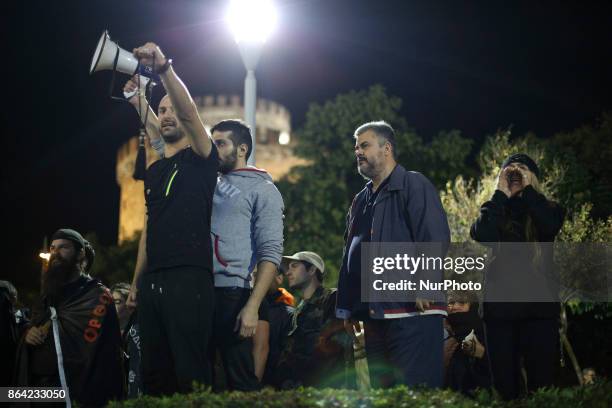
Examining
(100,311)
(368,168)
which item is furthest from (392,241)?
(100,311)

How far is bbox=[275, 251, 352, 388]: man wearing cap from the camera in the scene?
7383 millimetres

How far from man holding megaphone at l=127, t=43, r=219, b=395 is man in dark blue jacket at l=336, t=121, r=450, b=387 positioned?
1231mm

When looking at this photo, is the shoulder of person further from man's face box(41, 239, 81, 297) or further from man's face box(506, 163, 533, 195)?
man's face box(41, 239, 81, 297)

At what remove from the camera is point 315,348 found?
7.51 meters

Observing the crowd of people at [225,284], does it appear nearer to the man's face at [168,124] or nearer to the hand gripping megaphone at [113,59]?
the man's face at [168,124]

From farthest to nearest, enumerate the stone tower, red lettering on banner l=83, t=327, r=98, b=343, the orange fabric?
the stone tower, the orange fabric, red lettering on banner l=83, t=327, r=98, b=343

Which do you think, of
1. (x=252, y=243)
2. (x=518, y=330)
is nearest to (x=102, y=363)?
(x=252, y=243)

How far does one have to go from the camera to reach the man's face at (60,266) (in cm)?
619

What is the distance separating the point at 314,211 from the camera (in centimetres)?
3444

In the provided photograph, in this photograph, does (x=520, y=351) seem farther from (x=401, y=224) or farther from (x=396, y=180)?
(x=396, y=180)

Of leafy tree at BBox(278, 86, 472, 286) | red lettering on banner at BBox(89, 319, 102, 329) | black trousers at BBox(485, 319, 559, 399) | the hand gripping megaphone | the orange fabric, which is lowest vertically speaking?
black trousers at BBox(485, 319, 559, 399)

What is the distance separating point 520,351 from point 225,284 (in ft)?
6.63

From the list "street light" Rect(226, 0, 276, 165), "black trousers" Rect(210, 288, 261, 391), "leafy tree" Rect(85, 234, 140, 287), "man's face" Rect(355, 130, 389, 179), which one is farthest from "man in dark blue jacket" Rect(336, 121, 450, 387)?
"leafy tree" Rect(85, 234, 140, 287)

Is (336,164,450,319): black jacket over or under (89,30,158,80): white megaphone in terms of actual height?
under
